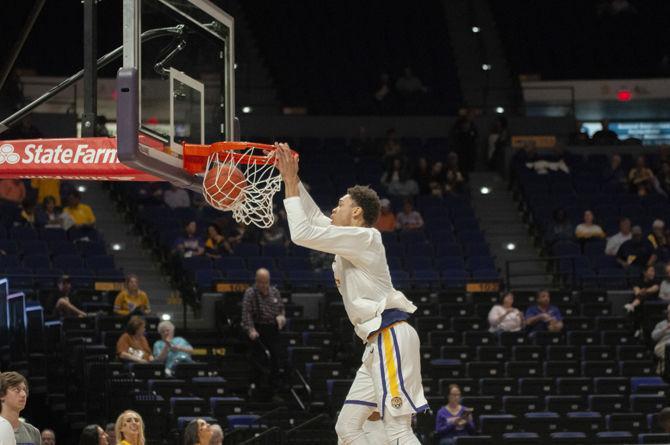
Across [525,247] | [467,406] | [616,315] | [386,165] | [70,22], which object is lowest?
[467,406]

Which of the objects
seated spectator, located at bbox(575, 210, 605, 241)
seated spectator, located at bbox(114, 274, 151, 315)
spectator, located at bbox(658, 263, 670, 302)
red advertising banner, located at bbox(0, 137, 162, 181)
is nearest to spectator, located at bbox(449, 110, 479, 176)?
seated spectator, located at bbox(575, 210, 605, 241)

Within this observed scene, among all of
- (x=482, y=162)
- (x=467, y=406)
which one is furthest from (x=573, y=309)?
(x=482, y=162)

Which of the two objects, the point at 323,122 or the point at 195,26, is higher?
the point at 323,122

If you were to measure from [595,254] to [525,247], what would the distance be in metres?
2.16

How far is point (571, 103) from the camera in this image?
28.0 m

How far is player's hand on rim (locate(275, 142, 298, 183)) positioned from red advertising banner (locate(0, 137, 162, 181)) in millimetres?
1418

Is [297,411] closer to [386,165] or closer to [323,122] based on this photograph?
[386,165]

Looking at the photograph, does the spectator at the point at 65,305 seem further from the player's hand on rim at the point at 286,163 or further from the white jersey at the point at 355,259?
the player's hand on rim at the point at 286,163

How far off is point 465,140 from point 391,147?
179 centimetres

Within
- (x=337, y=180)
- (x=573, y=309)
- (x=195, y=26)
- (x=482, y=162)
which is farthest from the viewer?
(x=482, y=162)

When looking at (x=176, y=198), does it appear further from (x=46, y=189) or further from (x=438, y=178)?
(x=438, y=178)

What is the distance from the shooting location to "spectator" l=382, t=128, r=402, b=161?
24198mm

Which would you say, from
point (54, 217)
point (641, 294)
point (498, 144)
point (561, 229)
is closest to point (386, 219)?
point (561, 229)

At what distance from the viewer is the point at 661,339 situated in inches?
723
